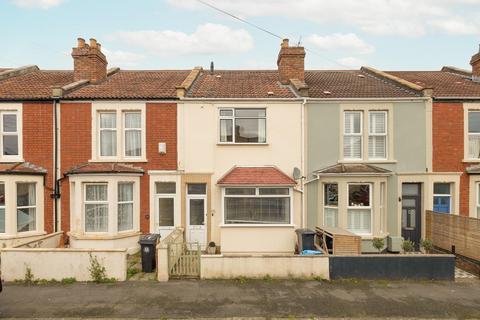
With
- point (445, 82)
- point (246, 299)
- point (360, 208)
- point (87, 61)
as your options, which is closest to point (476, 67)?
point (445, 82)

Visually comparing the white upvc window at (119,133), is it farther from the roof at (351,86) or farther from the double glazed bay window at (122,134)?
the roof at (351,86)

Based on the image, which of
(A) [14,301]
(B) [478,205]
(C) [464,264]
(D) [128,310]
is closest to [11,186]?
(A) [14,301]

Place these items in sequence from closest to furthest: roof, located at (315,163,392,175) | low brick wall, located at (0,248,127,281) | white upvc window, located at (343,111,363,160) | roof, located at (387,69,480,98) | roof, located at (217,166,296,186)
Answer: low brick wall, located at (0,248,127,281)
roof, located at (217,166,296,186)
roof, located at (315,163,392,175)
white upvc window, located at (343,111,363,160)
roof, located at (387,69,480,98)

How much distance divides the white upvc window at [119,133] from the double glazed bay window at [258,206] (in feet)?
12.5

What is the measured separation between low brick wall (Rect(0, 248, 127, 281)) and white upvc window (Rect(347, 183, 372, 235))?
8056 millimetres

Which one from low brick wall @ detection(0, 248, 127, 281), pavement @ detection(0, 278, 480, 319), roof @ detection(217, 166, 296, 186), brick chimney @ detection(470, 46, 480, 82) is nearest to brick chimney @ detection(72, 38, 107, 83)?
roof @ detection(217, 166, 296, 186)

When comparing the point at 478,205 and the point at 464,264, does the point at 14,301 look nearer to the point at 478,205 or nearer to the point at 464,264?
the point at 464,264

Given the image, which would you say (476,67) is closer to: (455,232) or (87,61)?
(455,232)

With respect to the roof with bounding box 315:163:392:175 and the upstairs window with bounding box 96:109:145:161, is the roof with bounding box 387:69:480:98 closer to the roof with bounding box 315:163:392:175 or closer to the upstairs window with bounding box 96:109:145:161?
the roof with bounding box 315:163:392:175

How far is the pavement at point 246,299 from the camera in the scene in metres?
7.52

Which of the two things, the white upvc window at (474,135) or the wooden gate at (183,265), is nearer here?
the wooden gate at (183,265)

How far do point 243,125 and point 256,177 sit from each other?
7.17 ft

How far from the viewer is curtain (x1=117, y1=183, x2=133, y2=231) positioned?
12.3 meters

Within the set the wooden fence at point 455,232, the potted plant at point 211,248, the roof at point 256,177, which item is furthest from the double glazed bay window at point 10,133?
the wooden fence at point 455,232
